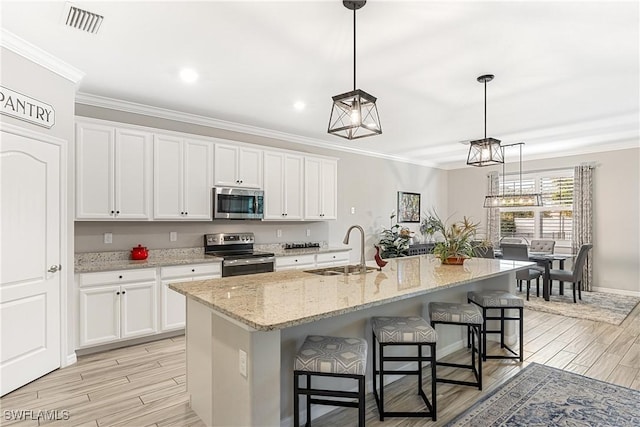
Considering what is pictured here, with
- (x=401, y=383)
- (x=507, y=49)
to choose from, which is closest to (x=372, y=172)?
(x=507, y=49)

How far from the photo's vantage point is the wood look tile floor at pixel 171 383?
2410mm

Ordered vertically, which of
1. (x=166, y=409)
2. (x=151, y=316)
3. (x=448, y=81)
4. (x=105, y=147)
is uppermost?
(x=448, y=81)

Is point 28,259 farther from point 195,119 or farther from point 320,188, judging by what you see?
point 320,188

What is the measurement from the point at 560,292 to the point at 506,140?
2800mm

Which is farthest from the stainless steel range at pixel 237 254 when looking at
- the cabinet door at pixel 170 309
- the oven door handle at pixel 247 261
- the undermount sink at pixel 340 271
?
the undermount sink at pixel 340 271

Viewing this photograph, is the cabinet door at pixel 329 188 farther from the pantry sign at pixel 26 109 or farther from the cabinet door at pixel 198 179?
the pantry sign at pixel 26 109

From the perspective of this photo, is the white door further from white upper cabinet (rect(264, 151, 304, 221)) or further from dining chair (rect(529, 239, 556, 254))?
dining chair (rect(529, 239, 556, 254))

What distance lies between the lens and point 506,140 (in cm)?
610

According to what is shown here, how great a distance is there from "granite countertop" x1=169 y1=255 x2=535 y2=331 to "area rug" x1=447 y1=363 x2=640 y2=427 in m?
0.88

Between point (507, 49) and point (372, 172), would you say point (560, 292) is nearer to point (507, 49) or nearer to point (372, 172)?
point (372, 172)

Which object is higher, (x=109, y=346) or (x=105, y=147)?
(x=105, y=147)

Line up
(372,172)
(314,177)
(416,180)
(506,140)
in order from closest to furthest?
(314,177)
(506,140)
(372,172)
(416,180)

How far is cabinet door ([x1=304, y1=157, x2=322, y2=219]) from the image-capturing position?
5500 millimetres

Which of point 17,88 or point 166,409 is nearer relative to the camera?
point 166,409
